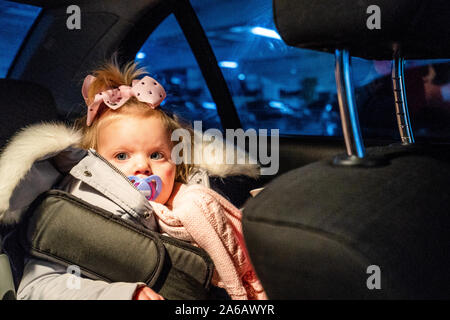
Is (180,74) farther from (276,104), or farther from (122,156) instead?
(122,156)

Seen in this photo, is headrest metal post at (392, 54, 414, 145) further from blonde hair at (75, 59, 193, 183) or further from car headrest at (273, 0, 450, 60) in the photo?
→ blonde hair at (75, 59, 193, 183)

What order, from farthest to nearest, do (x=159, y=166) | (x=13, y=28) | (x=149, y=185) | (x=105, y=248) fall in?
(x=13, y=28), (x=159, y=166), (x=149, y=185), (x=105, y=248)

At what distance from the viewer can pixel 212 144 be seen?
1.81 m

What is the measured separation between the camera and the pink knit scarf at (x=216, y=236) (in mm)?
1265

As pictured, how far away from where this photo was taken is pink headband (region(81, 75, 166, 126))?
61.1 inches

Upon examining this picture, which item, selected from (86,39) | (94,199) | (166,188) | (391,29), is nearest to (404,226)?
(391,29)

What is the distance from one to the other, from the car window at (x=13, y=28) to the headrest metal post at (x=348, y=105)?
1463mm

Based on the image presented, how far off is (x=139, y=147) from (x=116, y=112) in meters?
0.16

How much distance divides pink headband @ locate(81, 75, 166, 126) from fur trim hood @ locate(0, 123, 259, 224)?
26cm

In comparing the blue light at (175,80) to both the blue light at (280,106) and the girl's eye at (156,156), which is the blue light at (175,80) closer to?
the blue light at (280,106)

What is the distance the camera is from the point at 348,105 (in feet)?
2.93

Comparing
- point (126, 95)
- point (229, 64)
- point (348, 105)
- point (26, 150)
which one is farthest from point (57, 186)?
point (229, 64)

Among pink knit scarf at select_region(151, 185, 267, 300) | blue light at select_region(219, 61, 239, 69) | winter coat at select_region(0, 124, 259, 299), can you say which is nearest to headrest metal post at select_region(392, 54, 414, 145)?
pink knit scarf at select_region(151, 185, 267, 300)

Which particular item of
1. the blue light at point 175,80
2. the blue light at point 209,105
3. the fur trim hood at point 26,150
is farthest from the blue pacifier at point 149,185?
the blue light at point 175,80
